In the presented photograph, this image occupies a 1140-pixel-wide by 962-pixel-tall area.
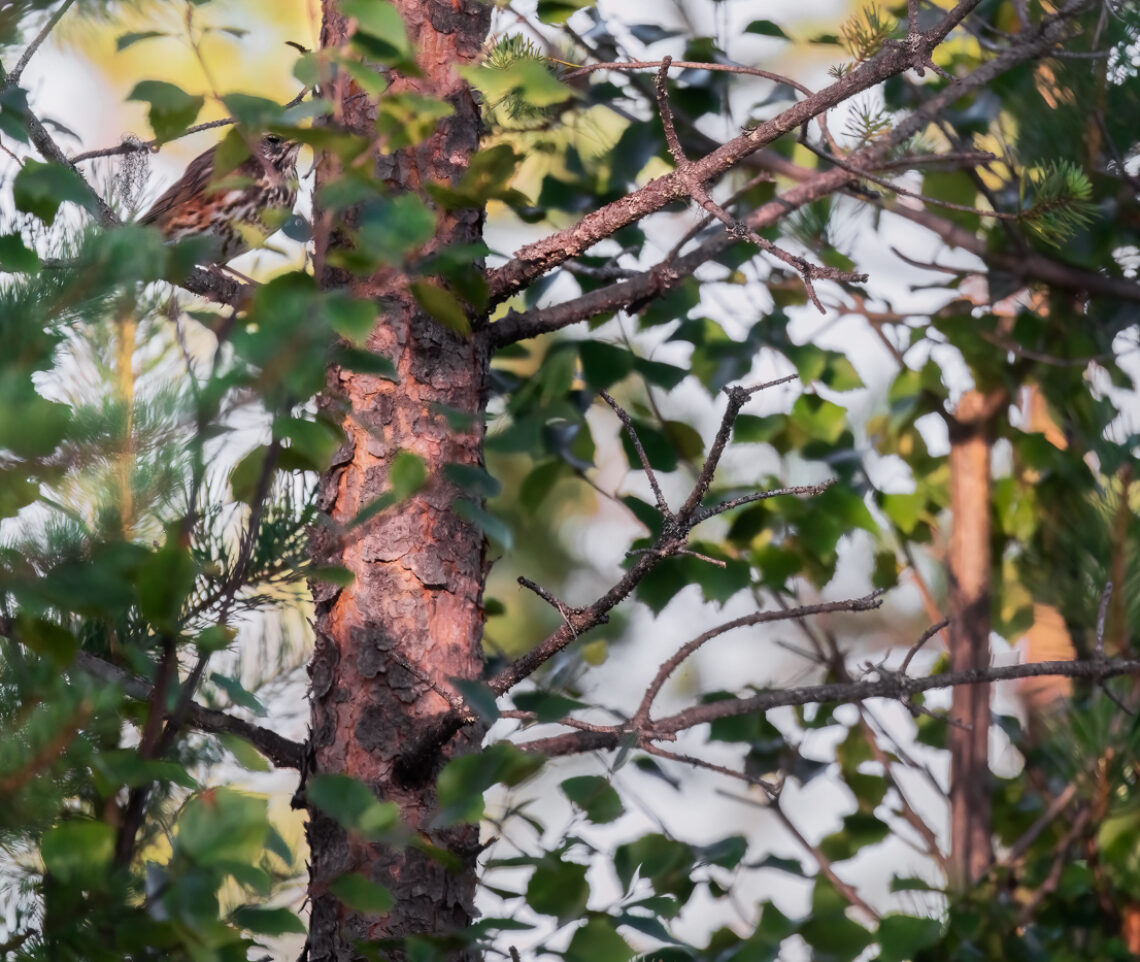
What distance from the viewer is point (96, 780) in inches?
23.4

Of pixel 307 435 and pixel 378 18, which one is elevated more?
pixel 378 18

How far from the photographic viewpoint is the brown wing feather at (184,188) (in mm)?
1486

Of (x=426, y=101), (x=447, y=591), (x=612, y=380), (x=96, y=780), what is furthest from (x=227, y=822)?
(x=612, y=380)

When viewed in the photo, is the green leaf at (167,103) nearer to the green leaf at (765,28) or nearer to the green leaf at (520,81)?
the green leaf at (520,81)

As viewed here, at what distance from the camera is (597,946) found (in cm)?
75

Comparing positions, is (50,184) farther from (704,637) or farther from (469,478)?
(704,637)

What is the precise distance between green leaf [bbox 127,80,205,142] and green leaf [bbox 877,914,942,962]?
104 cm

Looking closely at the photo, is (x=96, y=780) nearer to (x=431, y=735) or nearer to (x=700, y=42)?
(x=431, y=735)

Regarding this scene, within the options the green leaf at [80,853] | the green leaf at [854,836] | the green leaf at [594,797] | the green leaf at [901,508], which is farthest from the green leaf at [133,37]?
the green leaf at [854,836]

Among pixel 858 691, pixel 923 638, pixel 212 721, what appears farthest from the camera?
pixel 858 691

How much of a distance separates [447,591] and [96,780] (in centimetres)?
45

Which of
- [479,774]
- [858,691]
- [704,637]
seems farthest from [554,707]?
[479,774]

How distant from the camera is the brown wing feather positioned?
149 cm

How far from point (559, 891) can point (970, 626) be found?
3.91ft
